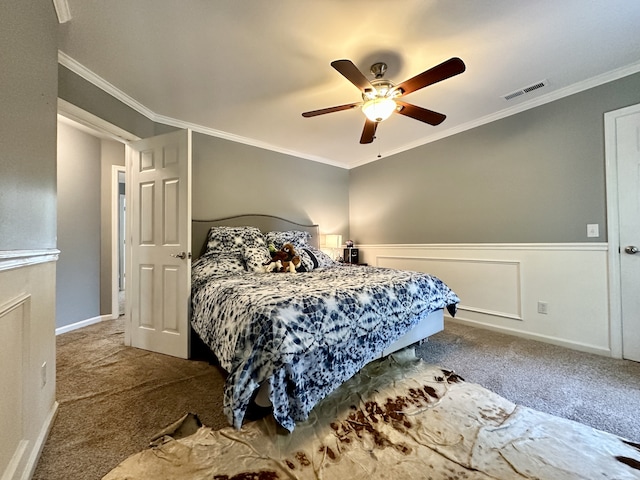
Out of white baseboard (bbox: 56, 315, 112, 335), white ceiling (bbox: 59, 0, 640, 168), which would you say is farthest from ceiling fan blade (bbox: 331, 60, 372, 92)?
white baseboard (bbox: 56, 315, 112, 335)

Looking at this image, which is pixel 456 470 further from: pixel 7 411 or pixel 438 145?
pixel 438 145

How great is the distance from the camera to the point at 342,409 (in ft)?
5.18

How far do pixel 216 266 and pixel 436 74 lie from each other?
242 centimetres

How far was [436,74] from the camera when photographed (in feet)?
5.70

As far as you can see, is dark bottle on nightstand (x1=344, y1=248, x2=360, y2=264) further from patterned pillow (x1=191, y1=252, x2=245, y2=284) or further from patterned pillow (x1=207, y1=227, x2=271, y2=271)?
patterned pillow (x1=191, y1=252, x2=245, y2=284)

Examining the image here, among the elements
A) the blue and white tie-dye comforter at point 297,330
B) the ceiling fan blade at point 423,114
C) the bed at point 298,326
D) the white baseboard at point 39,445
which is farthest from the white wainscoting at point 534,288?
the white baseboard at point 39,445

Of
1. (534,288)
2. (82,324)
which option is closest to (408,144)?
(534,288)

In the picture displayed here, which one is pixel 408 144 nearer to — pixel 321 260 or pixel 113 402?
pixel 321 260

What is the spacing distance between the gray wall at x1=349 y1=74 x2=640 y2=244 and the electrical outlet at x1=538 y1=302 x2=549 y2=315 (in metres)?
0.64

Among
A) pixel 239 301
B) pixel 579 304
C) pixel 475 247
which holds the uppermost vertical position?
pixel 475 247

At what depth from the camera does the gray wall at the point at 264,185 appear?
330cm

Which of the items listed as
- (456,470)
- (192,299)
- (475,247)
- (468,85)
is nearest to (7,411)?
(192,299)

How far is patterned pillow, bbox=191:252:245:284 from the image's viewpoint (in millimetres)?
2518

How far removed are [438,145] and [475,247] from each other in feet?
4.79
